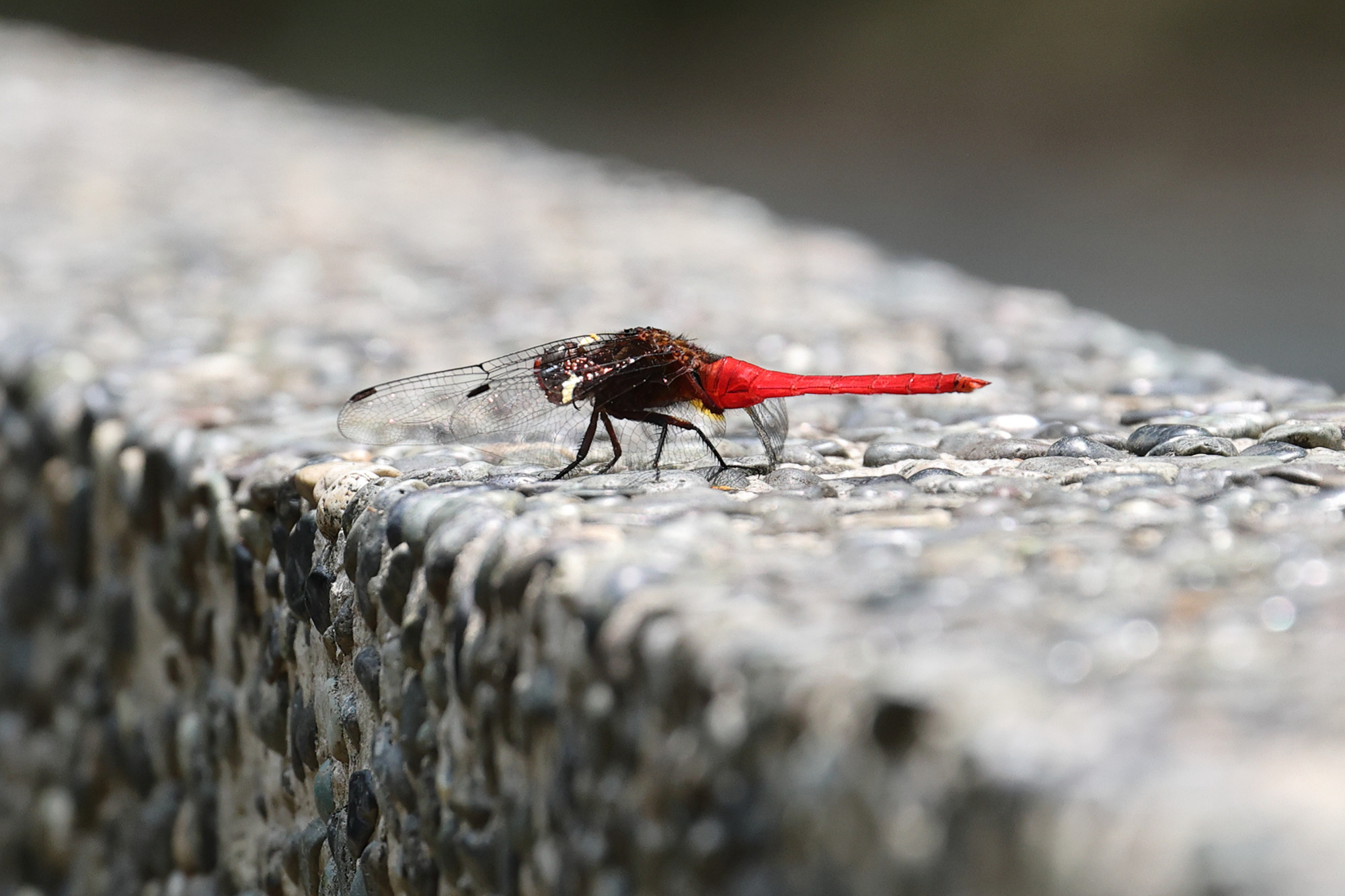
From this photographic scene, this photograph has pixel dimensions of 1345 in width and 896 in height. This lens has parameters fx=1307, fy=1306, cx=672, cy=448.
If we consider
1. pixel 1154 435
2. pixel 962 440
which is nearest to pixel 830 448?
pixel 962 440

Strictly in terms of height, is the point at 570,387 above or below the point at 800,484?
above

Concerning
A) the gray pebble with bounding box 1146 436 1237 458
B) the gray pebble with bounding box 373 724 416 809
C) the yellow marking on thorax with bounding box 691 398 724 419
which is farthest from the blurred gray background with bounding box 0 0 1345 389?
the gray pebble with bounding box 373 724 416 809

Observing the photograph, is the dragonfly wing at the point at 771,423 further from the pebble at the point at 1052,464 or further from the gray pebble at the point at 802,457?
the pebble at the point at 1052,464

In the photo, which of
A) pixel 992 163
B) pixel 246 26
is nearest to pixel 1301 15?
pixel 992 163

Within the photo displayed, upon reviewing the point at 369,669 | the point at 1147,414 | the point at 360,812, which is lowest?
the point at 360,812

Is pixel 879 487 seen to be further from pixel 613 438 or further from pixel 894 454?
pixel 613 438

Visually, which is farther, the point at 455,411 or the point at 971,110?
the point at 971,110

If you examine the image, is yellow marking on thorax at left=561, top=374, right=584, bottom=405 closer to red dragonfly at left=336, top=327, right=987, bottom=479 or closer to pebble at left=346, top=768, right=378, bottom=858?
red dragonfly at left=336, top=327, right=987, bottom=479
